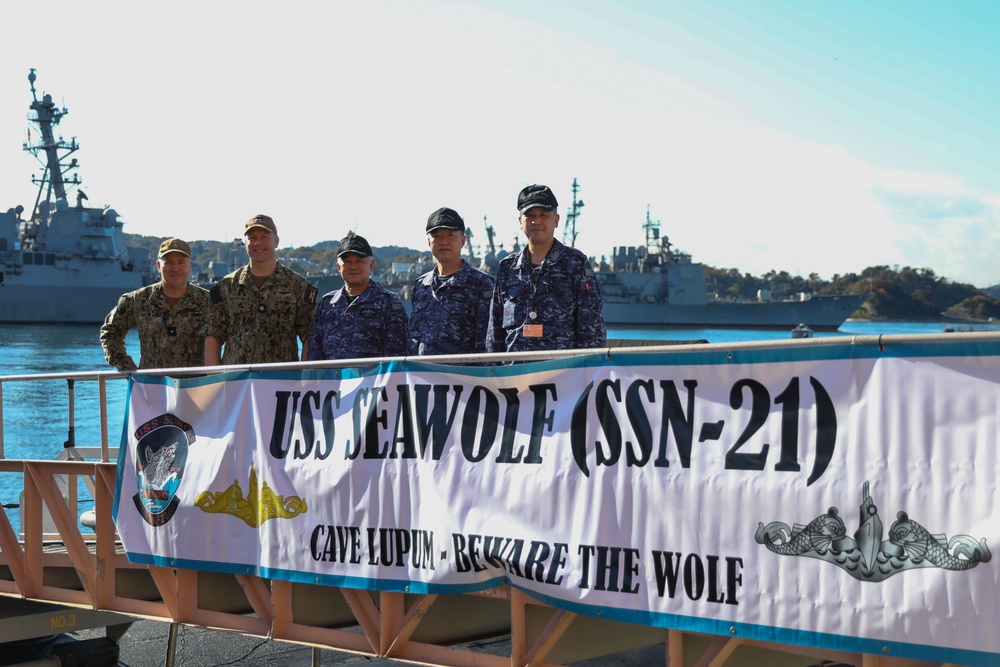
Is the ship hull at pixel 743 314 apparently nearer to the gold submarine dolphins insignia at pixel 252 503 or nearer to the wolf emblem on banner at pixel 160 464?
the wolf emblem on banner at pixel 160 464

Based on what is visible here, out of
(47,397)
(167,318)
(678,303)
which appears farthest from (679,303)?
(167,318)

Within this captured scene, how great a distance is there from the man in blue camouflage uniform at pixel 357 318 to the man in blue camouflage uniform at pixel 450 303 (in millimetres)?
322

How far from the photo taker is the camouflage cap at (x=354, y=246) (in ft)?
19.1

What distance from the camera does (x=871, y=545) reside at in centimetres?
311

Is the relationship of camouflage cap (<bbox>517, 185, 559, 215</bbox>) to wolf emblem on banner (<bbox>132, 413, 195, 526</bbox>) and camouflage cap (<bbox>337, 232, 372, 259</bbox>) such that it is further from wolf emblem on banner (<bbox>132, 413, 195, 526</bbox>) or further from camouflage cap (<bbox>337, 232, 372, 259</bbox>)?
wolf emblem on banner (<bbox>132, 413, 195, 526</bbox>)

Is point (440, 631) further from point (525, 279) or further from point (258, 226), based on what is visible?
point (258, 226)

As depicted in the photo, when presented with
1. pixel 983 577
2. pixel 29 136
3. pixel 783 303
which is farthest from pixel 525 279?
pixel 783 303

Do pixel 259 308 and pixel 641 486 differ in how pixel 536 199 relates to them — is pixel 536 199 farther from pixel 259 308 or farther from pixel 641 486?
pixel 259 308

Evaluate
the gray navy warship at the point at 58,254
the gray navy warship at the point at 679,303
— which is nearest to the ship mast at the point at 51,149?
the gray navy warship at the point at 58,254

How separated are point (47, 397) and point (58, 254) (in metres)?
43.5

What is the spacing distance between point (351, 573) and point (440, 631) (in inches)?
26.4

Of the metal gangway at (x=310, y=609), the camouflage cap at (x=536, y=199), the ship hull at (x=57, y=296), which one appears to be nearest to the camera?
the metal gangway at (x=310, y=609)

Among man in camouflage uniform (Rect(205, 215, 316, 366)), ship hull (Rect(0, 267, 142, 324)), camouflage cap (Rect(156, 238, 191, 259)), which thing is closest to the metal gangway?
man in camouflage uniform (Rect(205, 215, 316, 366))

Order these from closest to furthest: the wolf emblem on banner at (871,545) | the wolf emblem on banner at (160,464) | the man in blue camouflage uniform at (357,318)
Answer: the wolf emblem on banner at (871,545) → the wolf emblem on banner at (160,464) → the man in blue camouflage uniform at (357,318)
